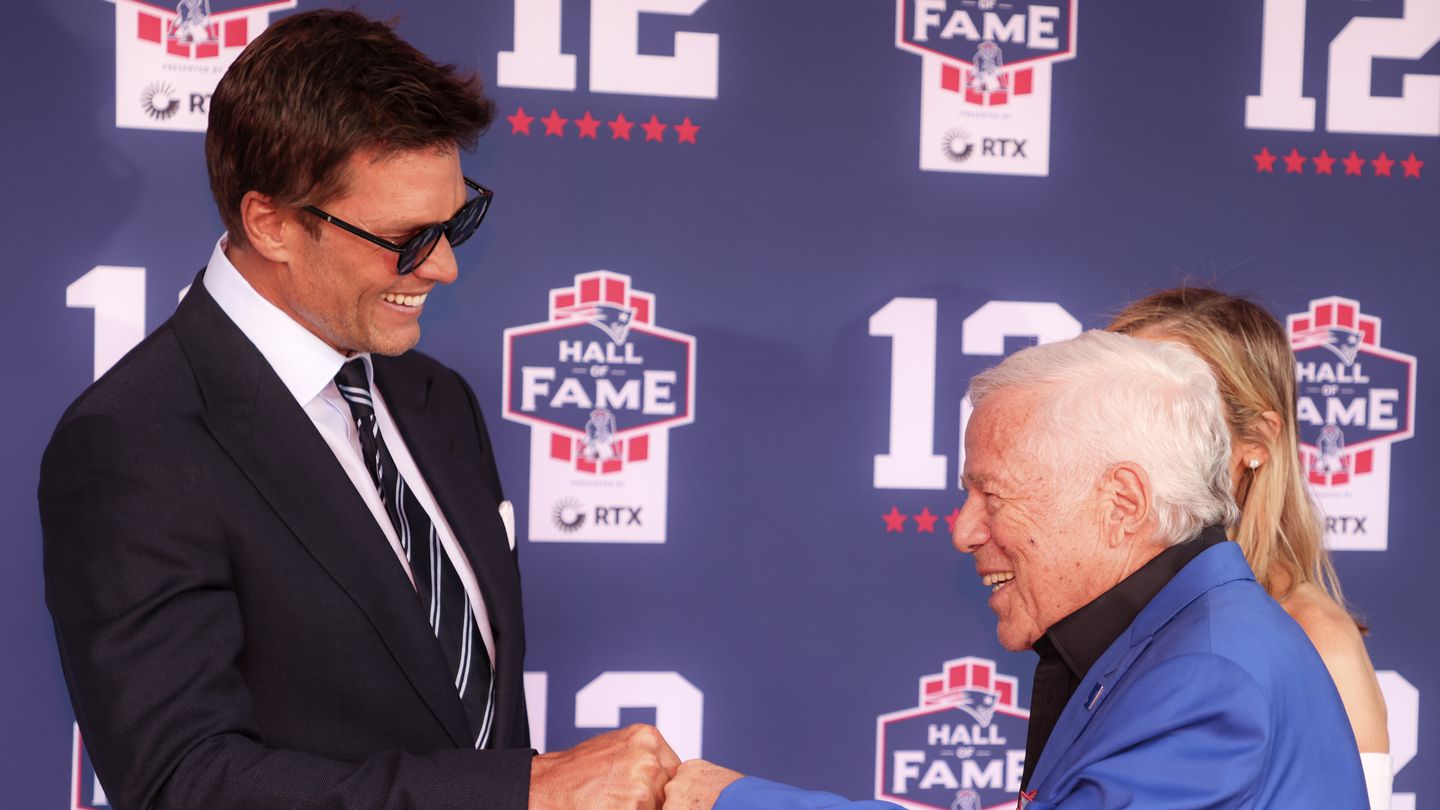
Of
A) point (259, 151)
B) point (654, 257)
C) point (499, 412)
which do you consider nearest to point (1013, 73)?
point (654, 257)

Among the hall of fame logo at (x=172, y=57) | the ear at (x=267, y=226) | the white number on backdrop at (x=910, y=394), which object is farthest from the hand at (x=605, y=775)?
the hall of fame logo at (x=172, y=57)

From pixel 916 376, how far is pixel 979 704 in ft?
2.47

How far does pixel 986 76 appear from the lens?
2.79 metres

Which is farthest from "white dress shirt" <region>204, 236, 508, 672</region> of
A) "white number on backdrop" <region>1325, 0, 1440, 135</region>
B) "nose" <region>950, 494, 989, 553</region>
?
"white number on backdrop" <region>1325, 0, 1440, 135</region>

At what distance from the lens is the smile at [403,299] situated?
1.70 m

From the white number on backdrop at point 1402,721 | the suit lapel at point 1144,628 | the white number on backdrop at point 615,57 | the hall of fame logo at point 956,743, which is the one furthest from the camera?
the white number on backdrop at point 1402,721

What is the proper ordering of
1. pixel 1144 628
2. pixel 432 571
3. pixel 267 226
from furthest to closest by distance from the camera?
1. pixel 432 571
2. pixel 267 226
3. pixel 1144 628

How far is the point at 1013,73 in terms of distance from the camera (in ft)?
9.20

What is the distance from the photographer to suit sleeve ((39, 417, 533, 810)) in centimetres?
140

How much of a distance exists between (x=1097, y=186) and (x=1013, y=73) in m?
0.31

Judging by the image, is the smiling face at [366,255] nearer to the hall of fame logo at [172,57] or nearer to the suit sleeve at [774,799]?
the suit sleeve at [774,799]

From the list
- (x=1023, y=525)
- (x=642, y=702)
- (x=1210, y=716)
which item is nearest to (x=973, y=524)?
(x=1023, y=525)

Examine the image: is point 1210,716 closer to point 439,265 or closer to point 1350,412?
point 439,265

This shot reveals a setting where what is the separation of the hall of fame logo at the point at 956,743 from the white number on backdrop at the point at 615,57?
1.39 metres
